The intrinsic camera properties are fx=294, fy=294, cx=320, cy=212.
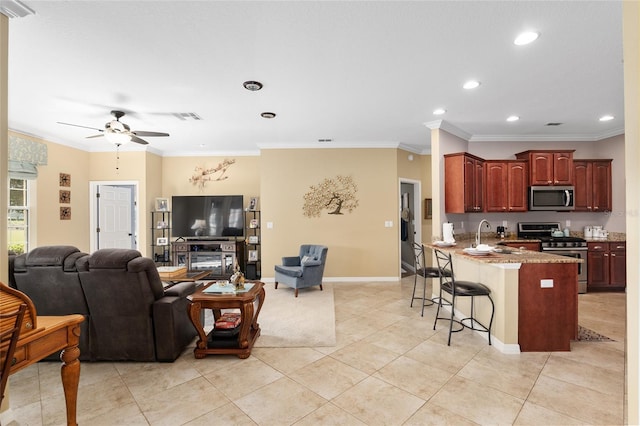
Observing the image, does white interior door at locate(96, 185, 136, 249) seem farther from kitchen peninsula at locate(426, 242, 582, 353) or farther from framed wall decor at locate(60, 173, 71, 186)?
kitchen peninsula at locate(426, 242, 582, 353)

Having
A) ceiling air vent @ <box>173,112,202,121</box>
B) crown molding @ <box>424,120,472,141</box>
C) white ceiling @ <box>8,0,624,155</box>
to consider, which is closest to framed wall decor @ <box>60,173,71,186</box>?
white ceiling @ <box>8,0,624,155</box>

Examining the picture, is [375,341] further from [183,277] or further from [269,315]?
[183,277]

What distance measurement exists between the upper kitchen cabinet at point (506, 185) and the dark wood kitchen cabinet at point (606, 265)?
1.25 m

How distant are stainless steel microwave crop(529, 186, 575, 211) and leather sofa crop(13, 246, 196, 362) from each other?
5448mm

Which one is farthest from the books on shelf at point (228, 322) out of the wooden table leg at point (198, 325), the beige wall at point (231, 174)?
the beige wall at point (231, 174)

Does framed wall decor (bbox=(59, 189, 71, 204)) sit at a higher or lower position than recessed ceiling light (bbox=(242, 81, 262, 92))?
lower

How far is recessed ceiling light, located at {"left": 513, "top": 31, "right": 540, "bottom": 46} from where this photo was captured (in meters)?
2.24

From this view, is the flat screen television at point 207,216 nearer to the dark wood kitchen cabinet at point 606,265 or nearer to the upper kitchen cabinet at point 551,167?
the upper kitchen cabinet at point 551,167

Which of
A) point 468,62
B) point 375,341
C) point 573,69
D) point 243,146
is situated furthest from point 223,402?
point 243,146

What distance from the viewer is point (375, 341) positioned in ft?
9.87

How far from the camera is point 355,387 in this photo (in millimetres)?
2217

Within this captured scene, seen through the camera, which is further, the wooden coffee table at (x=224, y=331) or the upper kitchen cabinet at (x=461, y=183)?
the upper kitchen cabinet at (x=461, y=183)

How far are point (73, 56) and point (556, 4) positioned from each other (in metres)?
3.73

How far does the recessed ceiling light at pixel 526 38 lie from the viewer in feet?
7.36
